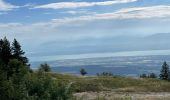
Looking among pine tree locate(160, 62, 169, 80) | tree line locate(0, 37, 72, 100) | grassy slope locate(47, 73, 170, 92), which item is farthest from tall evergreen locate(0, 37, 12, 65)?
pine tree locate(160, 62, 169, 80)

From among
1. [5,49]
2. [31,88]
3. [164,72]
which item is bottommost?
A: [31,88]

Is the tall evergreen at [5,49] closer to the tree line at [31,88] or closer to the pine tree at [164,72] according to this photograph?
the tree line at [31,88]

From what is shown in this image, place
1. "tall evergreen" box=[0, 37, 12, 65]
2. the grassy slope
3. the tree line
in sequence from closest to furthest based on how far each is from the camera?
the tree line
"tall evergreen" box=[0, 37, 12, 65]
the grassy slope

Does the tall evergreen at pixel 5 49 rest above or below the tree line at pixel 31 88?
above

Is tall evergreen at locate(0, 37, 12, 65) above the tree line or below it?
above

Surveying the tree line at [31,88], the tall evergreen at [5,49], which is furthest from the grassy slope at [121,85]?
the tree line at [31,88]

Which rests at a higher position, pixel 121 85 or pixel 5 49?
pixel 5 49

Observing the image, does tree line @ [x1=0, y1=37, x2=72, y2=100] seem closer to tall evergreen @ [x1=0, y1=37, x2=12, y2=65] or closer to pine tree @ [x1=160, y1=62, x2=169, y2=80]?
tall evergreen @ [x1=0, y1=37, x2=12, y2=65]

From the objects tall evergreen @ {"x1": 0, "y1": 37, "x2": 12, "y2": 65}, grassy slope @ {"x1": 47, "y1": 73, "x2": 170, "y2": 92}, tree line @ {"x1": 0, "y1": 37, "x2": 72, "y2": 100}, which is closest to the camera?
tree line @ {"x1": 0, "y1": 37, "x2": 72, "y2": 100}

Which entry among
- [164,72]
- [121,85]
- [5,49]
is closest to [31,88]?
[5,49]

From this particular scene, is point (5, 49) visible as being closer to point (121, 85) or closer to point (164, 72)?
point (121, 85)

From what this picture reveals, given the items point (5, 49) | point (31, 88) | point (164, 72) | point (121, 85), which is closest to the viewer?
point (31, 88)

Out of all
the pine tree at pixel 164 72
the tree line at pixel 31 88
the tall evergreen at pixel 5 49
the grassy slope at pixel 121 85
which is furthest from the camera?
the pine tree at pixel 164 72

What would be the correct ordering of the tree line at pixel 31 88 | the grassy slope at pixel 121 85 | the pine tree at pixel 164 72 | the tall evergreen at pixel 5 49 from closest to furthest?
the tree line at pixel 31 88, the tall evergreen at pixel 5 49, the grassy slope at pixel 121 85, the pine tree at pixel 164 72
